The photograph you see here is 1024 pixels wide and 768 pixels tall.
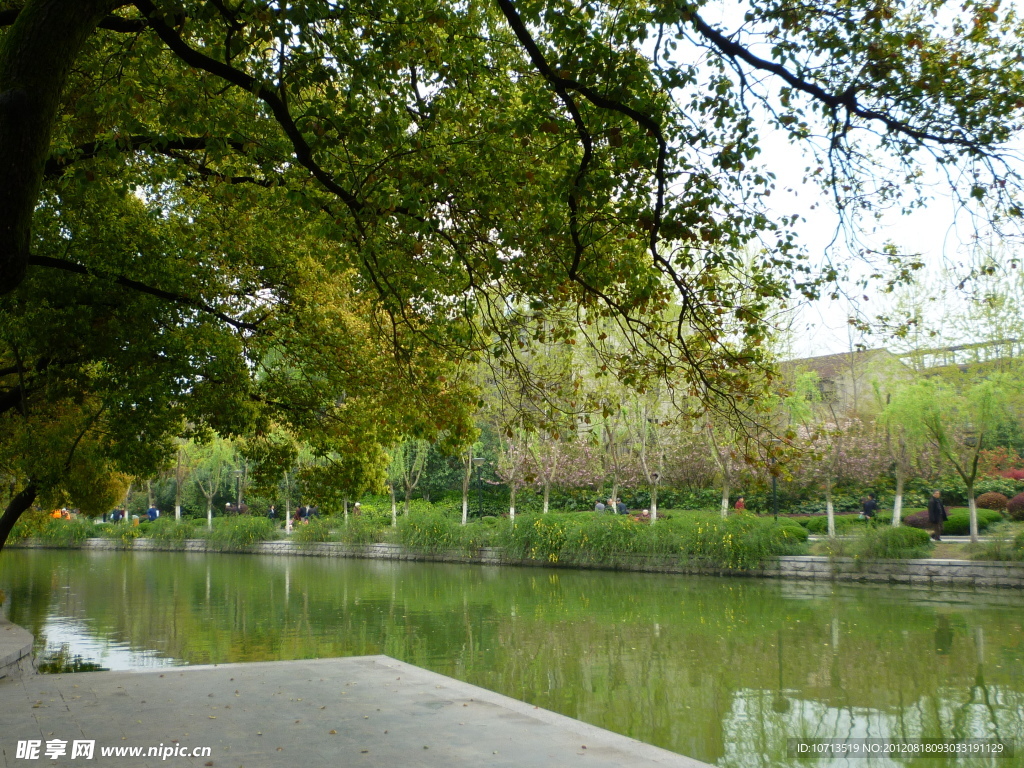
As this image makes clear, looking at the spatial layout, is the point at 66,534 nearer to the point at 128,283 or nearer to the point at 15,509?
the point at 15,509

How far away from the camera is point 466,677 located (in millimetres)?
9359

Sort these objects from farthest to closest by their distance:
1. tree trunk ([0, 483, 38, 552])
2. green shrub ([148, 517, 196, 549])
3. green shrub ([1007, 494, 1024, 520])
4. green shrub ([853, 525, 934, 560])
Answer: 1. green shrub ([148, 517, 196, 549])
2. green shrub ([1007, 494, 1024, 520])
3. green shrub ([853, 525, 934, 560])
4. tree trunk ([0, 483, 38, 552])

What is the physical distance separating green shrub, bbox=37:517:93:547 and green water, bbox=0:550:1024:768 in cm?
2013

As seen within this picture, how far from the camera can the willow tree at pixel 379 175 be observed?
217 inches

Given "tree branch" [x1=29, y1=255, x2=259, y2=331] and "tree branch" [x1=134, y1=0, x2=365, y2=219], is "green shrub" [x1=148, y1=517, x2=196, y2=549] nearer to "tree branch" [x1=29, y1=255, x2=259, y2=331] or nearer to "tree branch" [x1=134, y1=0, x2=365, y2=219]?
"tree branch" [x1=29, y1=255, x2=259, y2=331]

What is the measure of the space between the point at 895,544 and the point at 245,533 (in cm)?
2653

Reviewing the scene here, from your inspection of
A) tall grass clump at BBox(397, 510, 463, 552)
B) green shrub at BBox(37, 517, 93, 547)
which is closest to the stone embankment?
tall grass clump at BBox(397, 510, 463, 552)

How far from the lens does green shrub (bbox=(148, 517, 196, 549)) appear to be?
3738 centimetres

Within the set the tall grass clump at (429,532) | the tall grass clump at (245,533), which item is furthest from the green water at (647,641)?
the tall grass clump at (245,533)

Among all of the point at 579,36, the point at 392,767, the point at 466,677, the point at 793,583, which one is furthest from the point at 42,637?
the point at 793,583

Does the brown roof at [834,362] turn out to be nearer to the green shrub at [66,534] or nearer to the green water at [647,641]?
the green water at [647,641]

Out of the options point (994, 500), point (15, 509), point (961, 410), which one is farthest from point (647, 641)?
point (994, 500)

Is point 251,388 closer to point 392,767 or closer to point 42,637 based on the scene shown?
point 42,637

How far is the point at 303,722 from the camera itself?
6.13 m
